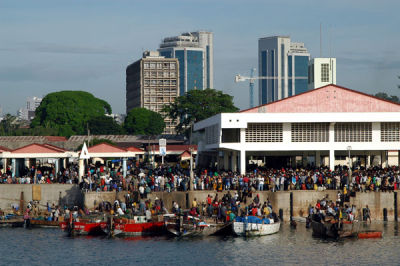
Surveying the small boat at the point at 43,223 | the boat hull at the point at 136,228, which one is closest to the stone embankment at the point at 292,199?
the small boat at the point at 43,223

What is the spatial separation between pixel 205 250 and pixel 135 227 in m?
8.31

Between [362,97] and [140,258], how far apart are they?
34.6m

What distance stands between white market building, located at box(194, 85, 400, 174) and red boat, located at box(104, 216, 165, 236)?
50.6 ft

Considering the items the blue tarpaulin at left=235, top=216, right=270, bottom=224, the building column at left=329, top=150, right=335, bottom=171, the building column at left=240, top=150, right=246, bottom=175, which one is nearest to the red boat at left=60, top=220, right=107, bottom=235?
the blue tarpaulin at left=235, top=216, right=270, bottom=224

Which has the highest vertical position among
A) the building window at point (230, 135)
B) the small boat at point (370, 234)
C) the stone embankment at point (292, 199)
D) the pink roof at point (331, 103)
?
the pink roof at point (331, 103)

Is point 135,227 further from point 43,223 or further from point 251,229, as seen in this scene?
point 43,223

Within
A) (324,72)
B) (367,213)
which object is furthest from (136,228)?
(324,72)

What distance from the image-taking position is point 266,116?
258 ft

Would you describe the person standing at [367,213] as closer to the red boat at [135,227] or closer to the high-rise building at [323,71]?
the red boat at [135,227]

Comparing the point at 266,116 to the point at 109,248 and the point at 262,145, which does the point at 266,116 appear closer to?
the point at 262,145

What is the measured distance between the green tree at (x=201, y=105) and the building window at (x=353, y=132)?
71514mm

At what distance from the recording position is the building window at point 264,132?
261 feet

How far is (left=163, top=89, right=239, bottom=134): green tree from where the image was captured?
151 metres

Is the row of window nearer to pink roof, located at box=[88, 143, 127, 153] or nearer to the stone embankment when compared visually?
the stone embankment
